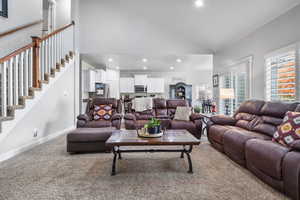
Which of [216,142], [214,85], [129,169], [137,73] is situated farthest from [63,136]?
[137,73]

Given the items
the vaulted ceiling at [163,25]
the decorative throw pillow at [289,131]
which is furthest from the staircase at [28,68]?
the decorative throw pillow at [289,131]

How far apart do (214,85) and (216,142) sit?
3.44 meters

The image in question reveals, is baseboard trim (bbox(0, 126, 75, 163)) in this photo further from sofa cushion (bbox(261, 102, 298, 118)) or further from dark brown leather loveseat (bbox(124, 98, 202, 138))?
sofa cushion (bbox(261, 102, 298, 118))

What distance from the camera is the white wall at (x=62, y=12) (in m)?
6.17

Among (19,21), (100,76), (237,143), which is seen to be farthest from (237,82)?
(100,76)

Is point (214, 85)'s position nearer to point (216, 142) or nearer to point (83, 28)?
point (216, 142)

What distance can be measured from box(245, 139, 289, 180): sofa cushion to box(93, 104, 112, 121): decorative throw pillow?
9.96 ft

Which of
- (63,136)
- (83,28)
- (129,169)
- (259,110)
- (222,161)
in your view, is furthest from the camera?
(83,28)

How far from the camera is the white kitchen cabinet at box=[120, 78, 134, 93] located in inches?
392

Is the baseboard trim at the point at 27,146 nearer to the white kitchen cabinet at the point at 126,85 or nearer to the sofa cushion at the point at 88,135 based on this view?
the sofa cushion at the point at 88,135

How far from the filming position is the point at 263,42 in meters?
3.98

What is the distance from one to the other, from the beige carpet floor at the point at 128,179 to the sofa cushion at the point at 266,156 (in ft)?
0.66

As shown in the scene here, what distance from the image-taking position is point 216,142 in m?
3.51

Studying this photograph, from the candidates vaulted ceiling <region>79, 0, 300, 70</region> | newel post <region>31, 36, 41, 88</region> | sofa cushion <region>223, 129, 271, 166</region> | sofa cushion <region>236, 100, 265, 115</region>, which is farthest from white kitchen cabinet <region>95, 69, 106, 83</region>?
sofa cushion <region>223, 129, 271, 166</region>
